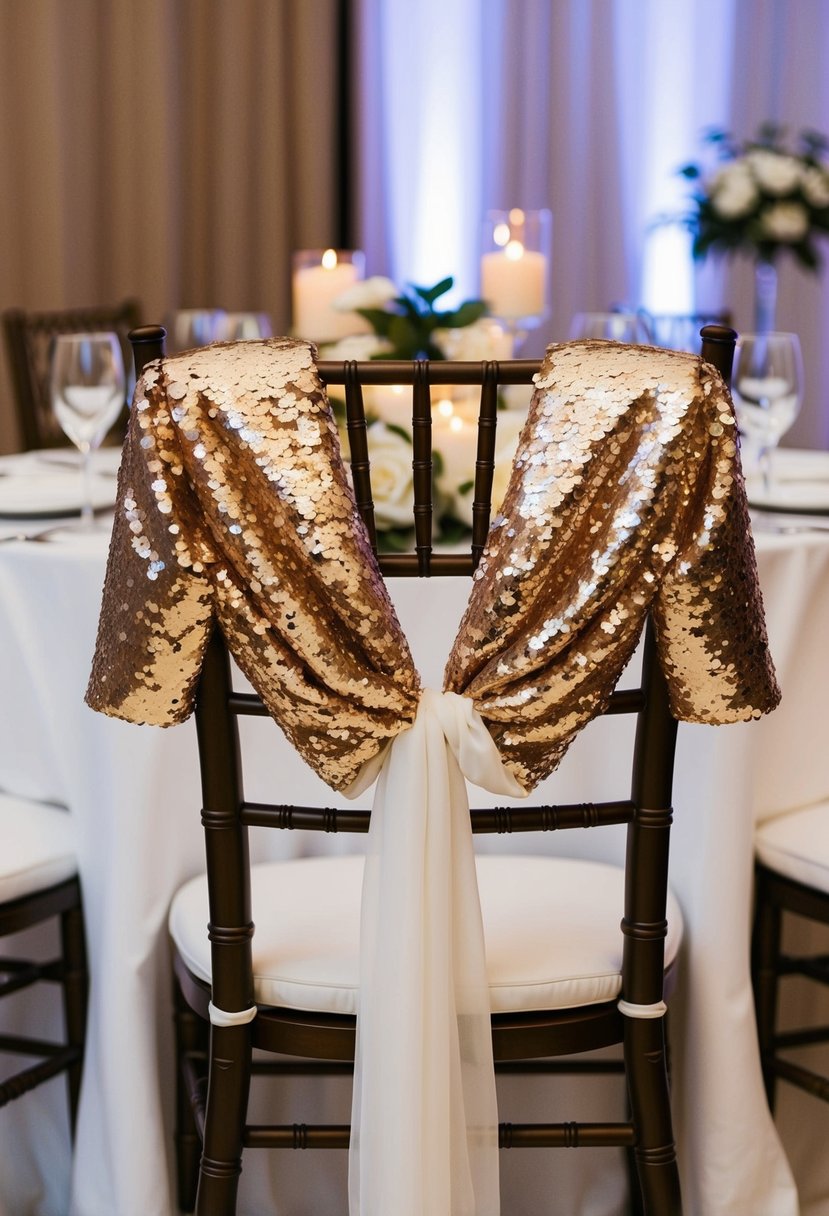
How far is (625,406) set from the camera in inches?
40.4

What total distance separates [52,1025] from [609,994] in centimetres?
74

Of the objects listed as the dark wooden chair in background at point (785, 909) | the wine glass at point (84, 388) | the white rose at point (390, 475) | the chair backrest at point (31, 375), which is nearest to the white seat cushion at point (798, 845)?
the dark wooden chair in background at point (785, 909)

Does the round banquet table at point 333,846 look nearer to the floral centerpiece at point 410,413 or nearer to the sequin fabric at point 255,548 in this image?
the floral centerpiece at point 410,413

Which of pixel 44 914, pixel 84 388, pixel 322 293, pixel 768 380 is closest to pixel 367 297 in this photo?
pixel 322 293

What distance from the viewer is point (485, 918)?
128 centimetres

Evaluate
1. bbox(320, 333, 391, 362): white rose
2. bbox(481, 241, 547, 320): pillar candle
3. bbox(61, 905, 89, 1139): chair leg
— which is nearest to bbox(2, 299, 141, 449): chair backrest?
bbox(481, 241, 547, 320): pillar candle

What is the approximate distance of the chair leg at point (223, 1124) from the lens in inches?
45.7

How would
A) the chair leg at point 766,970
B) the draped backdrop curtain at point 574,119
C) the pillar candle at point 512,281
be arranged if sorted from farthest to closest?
the draped backdrop curtain at point 574,119
the pillar candle at point 512,281
the chair leg at point 766,970

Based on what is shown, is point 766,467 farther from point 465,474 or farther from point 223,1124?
point 223,1124

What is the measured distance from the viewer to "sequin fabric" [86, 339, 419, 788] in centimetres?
103

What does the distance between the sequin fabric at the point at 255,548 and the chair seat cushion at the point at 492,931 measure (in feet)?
0.82

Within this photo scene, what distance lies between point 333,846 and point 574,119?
3.70m

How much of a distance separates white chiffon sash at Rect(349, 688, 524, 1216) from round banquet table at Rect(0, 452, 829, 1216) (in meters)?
0.37

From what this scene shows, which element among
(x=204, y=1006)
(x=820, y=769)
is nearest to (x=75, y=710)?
(x=204, y=1006)
